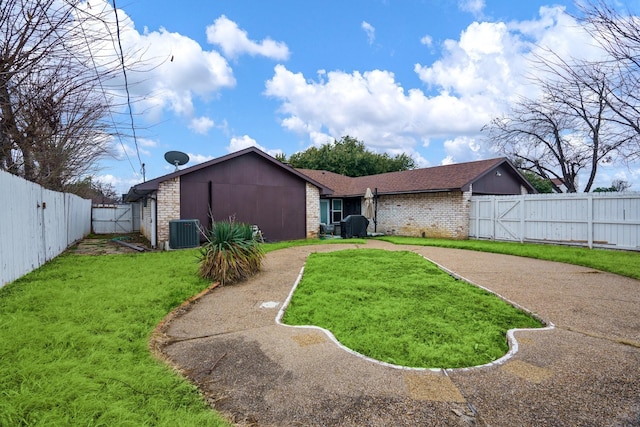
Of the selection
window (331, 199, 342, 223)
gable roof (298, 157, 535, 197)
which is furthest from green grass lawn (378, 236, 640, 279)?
window (331, 199, 342, 223)

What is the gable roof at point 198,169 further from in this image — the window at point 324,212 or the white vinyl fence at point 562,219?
the white vinyl fence at point 562,219

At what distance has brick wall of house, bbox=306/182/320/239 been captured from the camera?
15008mm

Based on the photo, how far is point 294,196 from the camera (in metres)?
14.5

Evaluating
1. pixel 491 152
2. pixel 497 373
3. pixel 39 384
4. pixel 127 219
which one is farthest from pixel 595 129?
pixel 127 219

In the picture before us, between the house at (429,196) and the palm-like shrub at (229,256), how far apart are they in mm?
8890

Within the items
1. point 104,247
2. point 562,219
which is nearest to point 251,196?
point 104,247

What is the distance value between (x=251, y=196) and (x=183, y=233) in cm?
324

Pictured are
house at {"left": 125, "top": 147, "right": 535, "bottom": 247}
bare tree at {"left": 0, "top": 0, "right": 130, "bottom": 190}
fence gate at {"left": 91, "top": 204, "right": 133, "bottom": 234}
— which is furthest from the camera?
fence gate at {"left": 91, "top": 204, "right": 133, "bottom": 234}

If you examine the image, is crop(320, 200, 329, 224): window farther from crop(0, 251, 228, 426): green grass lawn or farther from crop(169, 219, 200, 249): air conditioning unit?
crop(0, 251, 228, 426): green grass lawn

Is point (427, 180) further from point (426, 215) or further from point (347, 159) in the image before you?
point (347, 159)

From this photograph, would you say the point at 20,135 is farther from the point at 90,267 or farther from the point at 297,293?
the point at 297,293

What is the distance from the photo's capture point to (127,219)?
20.1 meters

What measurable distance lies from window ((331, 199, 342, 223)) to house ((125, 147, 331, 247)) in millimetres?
3835

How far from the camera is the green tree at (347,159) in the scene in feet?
98.1
